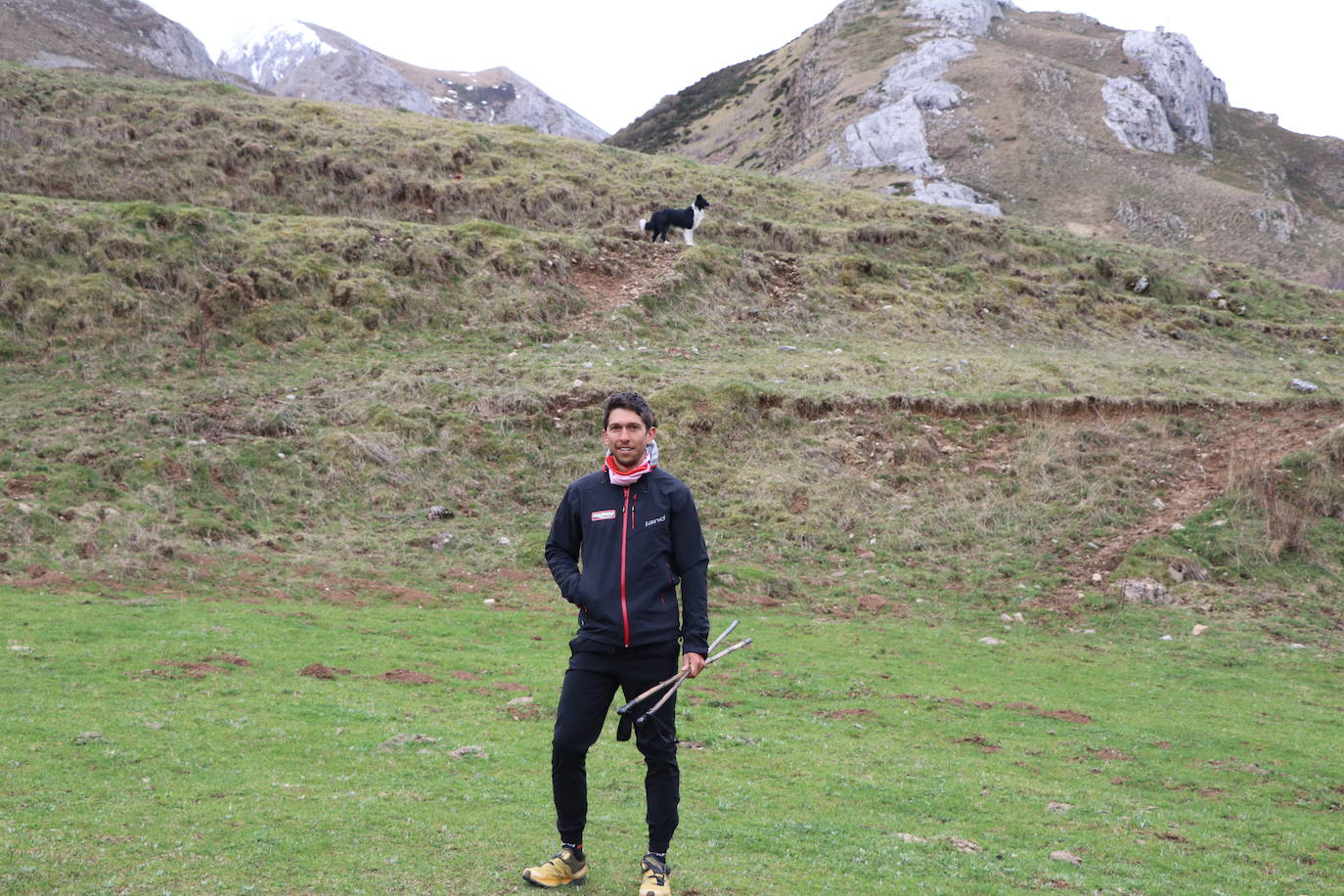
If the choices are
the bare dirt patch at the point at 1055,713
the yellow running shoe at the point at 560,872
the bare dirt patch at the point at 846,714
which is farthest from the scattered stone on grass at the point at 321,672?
the bare dirt patch at the point at 1055,713

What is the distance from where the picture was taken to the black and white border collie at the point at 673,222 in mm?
32906

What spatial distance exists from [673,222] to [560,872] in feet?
96.8

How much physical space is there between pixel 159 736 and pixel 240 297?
63.0 ft

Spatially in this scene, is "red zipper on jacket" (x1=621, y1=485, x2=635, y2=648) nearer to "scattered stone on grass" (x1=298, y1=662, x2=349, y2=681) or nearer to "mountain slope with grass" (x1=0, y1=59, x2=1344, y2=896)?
"mountain slope with grass" (x1=0, y1=59, x2=1344, y2=896)

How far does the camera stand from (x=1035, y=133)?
77.5 meters

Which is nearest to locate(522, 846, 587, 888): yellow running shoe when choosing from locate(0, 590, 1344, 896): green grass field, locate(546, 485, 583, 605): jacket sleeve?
locate(0, 590, 1344, 896): green grass field

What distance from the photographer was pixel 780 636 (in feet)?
49.5

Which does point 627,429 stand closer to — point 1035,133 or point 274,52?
point 1035,133

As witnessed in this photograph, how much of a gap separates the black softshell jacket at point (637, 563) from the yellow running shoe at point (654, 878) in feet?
Answer: 4.01

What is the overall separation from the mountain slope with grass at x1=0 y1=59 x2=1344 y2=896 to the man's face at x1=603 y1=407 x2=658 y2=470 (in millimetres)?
2567

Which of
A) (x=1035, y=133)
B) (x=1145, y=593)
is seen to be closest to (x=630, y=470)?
(x=1145, y=593)

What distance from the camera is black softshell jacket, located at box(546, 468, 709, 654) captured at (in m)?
5.15

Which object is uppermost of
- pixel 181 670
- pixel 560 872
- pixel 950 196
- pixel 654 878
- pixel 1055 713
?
pixel 950 196

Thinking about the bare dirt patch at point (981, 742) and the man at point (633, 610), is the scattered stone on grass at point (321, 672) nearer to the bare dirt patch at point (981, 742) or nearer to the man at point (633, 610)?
the man at point (633, 610)
